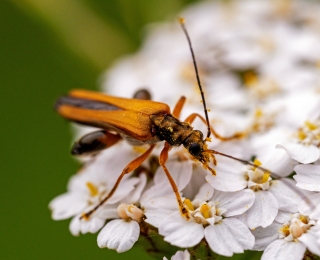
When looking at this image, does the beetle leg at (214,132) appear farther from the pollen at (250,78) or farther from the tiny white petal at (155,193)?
the pollen at (250,78)

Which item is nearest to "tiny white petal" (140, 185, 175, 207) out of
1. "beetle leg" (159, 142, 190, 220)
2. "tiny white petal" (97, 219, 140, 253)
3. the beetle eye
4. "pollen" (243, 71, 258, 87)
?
"beetle leg" (159, 142, 190, 220)

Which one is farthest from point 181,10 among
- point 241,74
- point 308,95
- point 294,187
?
point 294,187

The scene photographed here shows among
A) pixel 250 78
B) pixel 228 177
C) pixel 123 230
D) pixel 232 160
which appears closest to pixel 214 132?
pixel 232 160

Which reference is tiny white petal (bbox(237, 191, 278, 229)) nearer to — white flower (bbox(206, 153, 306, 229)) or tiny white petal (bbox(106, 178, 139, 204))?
white flower (bbox(206, 153, 306, 229))

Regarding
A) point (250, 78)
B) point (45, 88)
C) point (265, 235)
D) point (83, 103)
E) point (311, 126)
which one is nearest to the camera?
point (265, 235)

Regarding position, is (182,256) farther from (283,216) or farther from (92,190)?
(92,190)

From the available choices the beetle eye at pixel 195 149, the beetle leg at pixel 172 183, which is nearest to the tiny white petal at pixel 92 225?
the beetle leg at pixel 172 183
